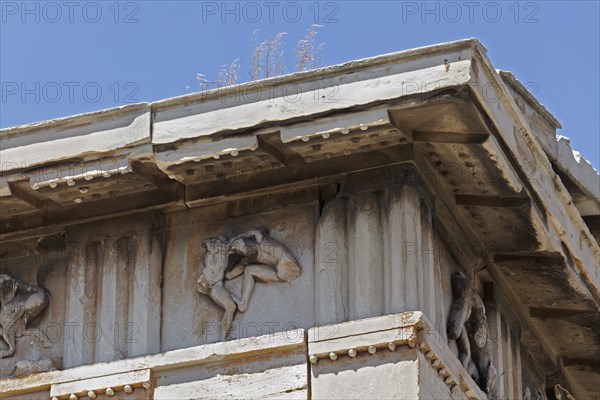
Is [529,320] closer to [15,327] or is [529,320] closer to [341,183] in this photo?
[341,183]

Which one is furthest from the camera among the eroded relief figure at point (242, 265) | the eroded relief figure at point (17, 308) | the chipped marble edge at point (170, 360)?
the eroded relief figure at point (17, 308)

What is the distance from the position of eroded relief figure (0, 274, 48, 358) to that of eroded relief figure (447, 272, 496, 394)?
2604 mm

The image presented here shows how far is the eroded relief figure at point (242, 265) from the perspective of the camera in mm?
13648

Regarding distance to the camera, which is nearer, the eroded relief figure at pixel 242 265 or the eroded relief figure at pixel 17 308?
the eroded relief figure at pixel 242 265

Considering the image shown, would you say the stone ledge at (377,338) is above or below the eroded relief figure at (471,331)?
below

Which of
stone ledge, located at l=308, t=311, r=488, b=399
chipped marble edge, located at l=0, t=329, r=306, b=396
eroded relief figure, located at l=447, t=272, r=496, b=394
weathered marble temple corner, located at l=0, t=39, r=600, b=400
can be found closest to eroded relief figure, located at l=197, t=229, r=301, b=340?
weathered marble temple corner, located at l=0, t=39, r=600, b=400

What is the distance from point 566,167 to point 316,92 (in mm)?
2758

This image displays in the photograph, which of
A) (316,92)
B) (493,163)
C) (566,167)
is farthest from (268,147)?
(566,167)

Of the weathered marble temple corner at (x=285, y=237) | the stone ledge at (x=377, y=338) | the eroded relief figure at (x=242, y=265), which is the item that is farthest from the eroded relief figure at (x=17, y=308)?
the stone ledge at (x=377, y=338)

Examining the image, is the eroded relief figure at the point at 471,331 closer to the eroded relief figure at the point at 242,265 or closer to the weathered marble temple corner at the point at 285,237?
the weathered marble temple corner at the point at 285,237

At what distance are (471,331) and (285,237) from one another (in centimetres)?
139

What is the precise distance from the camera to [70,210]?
14297 mm

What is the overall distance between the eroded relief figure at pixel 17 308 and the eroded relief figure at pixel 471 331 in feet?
8.54

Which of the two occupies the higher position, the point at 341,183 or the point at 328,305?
the point at 341,183
